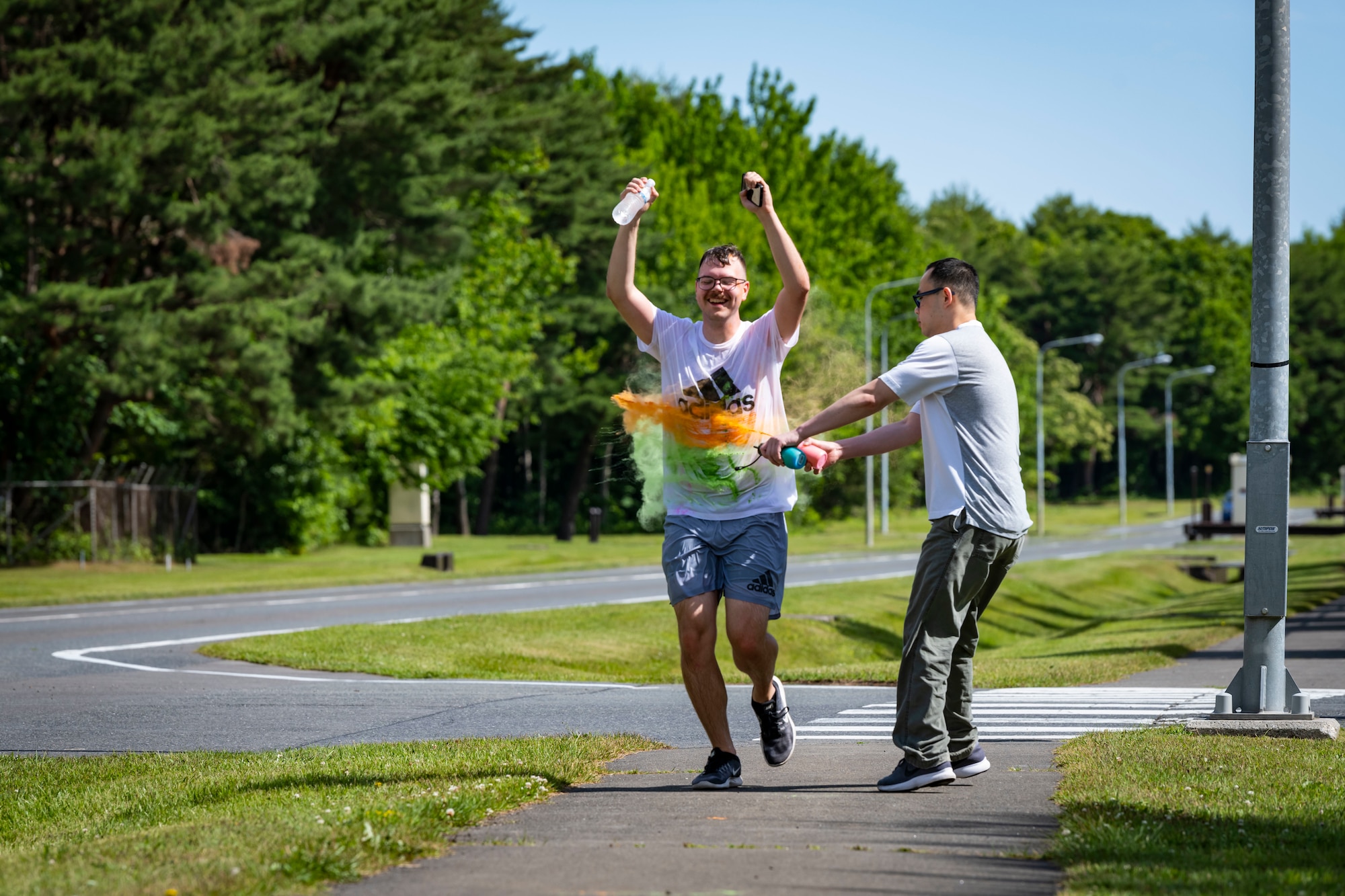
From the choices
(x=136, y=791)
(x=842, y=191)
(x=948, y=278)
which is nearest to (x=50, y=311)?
(x=136, y=791)

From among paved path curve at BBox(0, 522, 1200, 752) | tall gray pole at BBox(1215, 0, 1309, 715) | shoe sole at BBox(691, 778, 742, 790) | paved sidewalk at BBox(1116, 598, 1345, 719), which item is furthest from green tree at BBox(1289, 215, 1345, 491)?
shoe sole at BBox(691, 778, 742, 790)

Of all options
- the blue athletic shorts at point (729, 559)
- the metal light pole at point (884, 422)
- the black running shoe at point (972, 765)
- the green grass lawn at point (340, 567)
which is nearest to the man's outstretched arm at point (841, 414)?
the blue athletic shorts at point (729, 559)

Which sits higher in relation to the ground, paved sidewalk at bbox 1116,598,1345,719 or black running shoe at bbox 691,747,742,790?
black running shoe at bbox 691,747,742,790

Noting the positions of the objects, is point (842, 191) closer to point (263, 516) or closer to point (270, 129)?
point (263, 516)

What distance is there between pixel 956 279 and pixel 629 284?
4.75 ft

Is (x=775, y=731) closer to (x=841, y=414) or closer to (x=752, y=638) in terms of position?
(x=752, y=638)

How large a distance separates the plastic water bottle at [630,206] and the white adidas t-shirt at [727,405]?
0.44m

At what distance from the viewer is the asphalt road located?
375 inches

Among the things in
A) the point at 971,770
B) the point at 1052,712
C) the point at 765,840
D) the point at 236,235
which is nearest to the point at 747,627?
the point at 971,770

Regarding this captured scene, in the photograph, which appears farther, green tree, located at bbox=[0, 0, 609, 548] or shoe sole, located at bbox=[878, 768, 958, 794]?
green tree, located at bbox=[0, 0, 609, 548]

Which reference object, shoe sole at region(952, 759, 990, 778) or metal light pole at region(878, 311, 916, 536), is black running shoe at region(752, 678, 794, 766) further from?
metal light pole at region(878, 311, 916, 536)

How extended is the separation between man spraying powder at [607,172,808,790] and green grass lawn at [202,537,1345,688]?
5840 mm

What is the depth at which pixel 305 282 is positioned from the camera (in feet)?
112

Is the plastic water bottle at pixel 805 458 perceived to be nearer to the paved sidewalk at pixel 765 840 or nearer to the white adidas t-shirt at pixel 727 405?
the white adidas t-shirt at pixel 727 405
